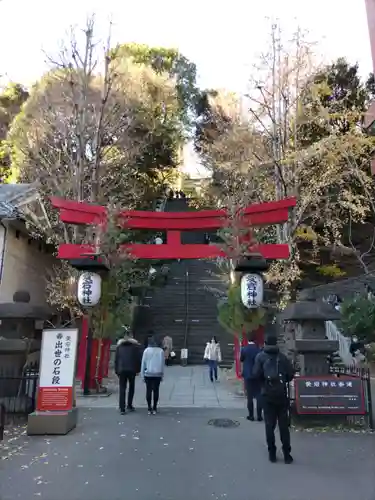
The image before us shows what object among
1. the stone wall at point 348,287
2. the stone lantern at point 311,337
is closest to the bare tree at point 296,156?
the stone wall at point 348,287

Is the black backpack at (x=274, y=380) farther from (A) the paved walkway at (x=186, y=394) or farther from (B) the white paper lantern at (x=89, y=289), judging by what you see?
(B) the white paper lantern at (x=89, y=289)

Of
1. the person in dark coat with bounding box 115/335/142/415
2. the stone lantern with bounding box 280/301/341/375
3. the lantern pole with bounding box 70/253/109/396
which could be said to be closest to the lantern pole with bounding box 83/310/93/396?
the lantern pole with bounding box 70/253/109/396

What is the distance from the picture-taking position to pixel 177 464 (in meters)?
5.86

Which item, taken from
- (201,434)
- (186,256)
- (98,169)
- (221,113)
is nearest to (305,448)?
(201,434)

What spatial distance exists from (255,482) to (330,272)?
64.0 feet

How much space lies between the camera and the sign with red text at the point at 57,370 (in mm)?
7660

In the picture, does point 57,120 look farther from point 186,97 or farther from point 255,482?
point 186,97

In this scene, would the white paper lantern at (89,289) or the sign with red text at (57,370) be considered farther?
the white paper lantern at (89,289)

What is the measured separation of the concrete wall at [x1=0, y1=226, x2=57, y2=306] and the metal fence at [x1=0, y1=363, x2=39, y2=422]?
887 centimetres

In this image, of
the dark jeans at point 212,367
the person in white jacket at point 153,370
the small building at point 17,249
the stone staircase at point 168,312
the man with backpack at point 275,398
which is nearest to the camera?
the man with backpack at point 275,398

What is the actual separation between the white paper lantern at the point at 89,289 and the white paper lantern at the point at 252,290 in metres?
4.24

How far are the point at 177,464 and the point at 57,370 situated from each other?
312cm

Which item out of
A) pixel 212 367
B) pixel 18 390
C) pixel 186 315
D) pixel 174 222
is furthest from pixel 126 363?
pixel 186 315

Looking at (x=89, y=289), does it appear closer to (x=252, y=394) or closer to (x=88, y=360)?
(x=88, y=360)
